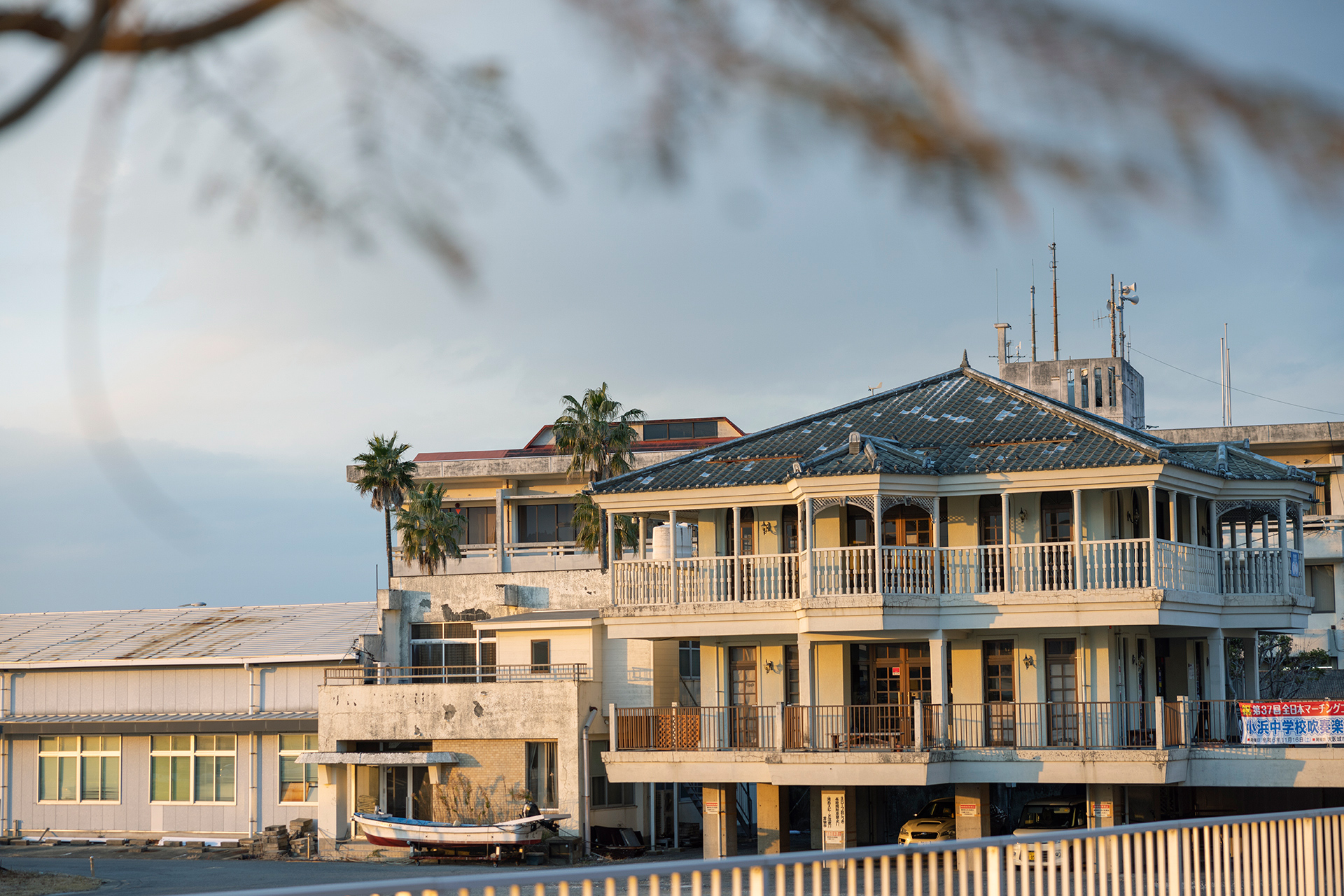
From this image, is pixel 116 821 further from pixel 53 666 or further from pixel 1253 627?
pixel 1253 627

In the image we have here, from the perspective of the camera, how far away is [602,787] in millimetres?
35000

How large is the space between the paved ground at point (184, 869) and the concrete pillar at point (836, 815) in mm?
5335

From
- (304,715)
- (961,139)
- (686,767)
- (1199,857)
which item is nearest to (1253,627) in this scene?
(686,767)

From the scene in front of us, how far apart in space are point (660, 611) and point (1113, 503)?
9559mm

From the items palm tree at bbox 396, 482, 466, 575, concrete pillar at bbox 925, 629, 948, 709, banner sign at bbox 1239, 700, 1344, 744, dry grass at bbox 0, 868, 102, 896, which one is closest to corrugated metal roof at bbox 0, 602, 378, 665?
palm tree at bbox 396, 482, 466, 575

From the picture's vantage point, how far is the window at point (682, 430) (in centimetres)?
6444

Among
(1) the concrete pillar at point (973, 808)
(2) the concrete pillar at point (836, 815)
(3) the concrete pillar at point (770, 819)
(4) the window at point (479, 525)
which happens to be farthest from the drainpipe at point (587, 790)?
(4) the window at point (479, 525)

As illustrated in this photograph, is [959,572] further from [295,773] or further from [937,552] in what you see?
[295,773]

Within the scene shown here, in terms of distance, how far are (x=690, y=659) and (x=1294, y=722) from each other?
1699cm

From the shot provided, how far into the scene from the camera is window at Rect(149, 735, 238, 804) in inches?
1592

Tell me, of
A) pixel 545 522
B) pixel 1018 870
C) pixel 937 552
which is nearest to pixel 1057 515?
pixel 937 552

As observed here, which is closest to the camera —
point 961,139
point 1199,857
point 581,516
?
point 961,139

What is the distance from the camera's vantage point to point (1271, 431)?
2046 inches

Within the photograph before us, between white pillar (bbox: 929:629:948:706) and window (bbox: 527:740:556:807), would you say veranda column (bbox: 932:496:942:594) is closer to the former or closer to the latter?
white pillar (bbox: 929:629:948:706)
